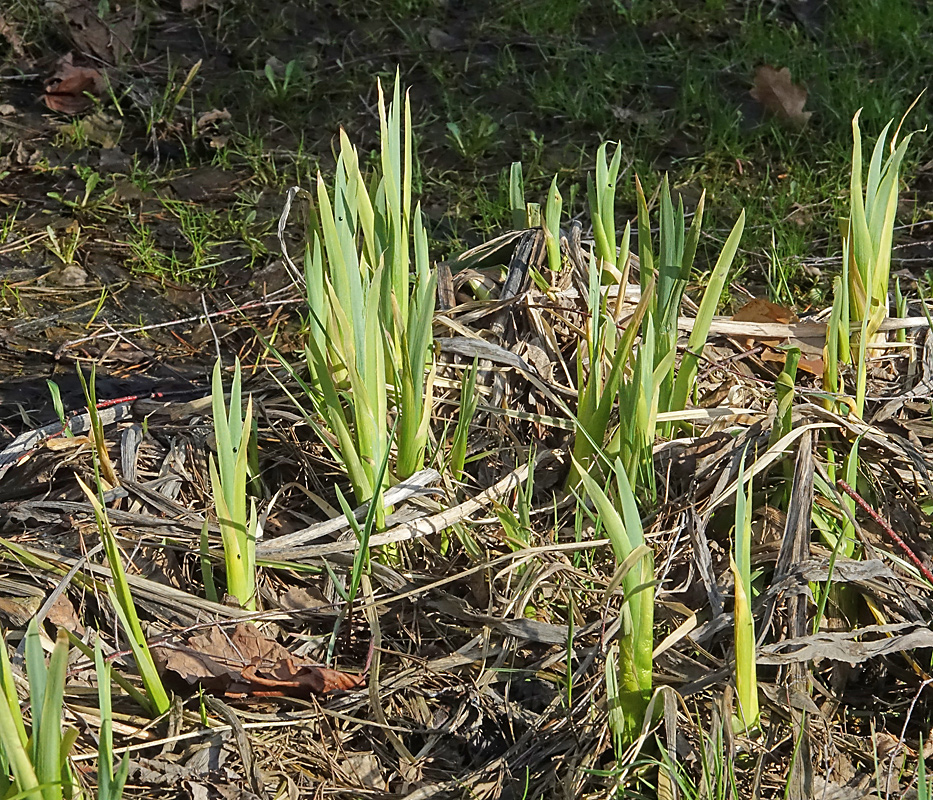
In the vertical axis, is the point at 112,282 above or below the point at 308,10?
below

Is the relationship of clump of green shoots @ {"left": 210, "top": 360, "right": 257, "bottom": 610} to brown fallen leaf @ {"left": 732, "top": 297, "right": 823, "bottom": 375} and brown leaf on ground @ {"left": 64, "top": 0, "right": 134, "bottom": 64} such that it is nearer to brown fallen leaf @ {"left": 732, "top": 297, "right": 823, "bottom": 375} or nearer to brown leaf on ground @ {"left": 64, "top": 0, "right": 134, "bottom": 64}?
brown fallen leaf @ {"left": 732, "top": 297, "right": 823, "bottom": 375}

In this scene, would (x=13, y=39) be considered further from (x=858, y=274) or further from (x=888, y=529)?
(x=888, y=529)

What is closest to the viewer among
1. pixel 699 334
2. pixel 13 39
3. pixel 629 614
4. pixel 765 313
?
pixel 629 614

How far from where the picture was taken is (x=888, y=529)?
1.45 m

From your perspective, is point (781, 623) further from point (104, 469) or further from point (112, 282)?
point (112, 282)

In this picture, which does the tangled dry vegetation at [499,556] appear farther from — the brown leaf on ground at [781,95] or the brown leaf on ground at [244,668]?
the brown leaf on ground at [781,95]

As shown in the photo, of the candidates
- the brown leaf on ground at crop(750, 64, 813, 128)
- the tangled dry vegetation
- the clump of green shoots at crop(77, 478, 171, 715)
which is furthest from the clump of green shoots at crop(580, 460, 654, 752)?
the brown leaf on ground at crop(750, 64, 813, 128)

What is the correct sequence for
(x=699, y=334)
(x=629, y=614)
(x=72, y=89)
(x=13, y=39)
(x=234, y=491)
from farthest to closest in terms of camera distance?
(x=13, y=39) → (x=72, y=89) → (x=699, y=334) → (x=234, y=491) → (x=629, y=614)

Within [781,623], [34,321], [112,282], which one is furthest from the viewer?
[112,282]

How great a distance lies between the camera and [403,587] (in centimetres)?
150

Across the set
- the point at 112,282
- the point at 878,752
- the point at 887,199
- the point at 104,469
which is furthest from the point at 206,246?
the point at 878,752

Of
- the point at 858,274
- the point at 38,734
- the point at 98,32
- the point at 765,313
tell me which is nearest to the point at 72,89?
the point at 98,32

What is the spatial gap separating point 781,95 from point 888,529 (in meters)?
2.14

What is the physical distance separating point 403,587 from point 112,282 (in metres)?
1.60
